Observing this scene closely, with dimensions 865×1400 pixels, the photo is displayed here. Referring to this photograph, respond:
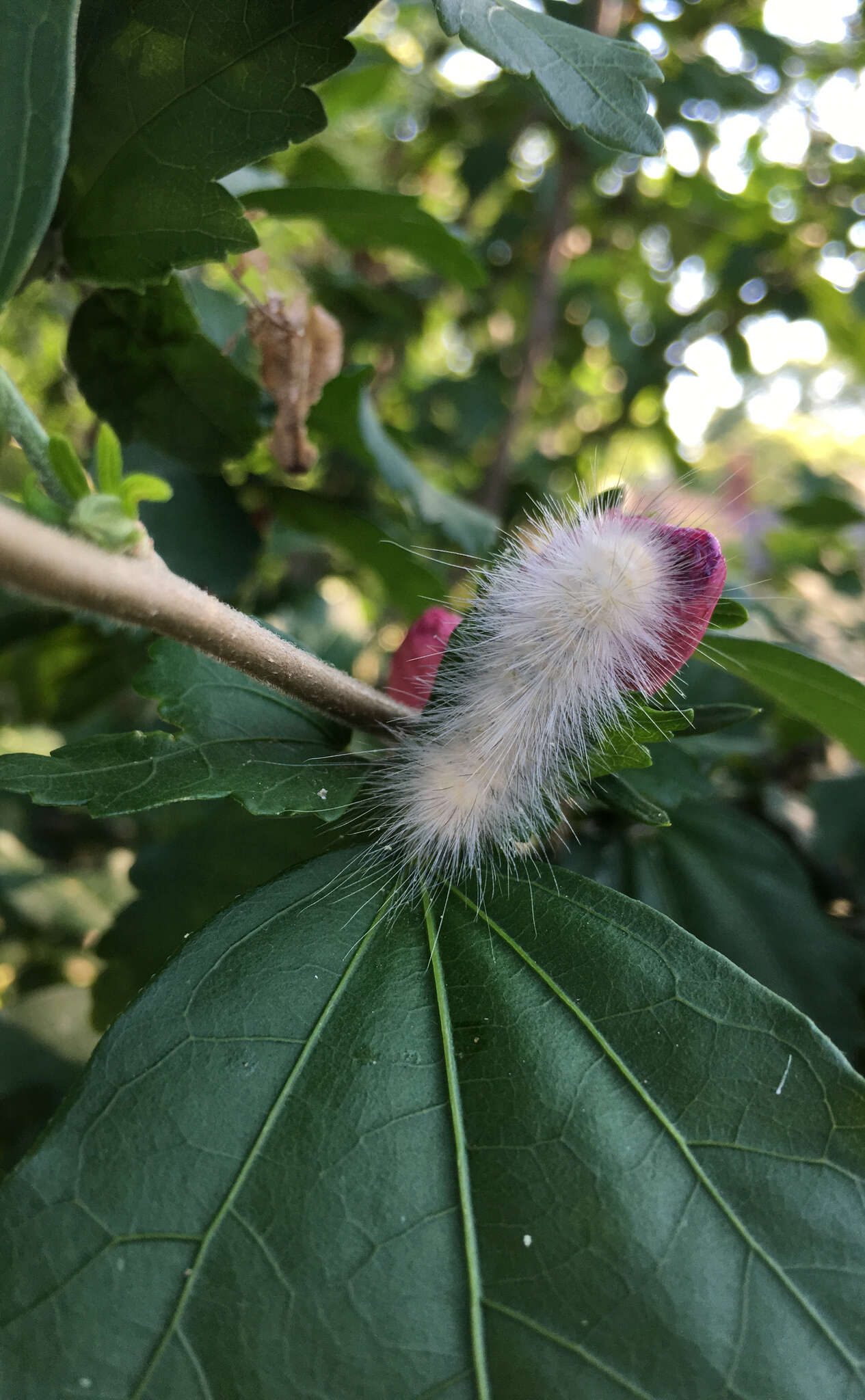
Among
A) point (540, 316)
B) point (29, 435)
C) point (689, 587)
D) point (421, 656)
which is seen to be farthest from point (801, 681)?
point (540, 316)

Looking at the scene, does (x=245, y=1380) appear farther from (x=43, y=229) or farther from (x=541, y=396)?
(x=541, y=396)

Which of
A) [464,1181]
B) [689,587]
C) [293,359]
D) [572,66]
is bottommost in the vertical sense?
[464,1181]

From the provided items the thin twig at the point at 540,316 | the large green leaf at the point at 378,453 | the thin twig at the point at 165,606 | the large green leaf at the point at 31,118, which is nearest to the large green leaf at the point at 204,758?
the thin twig at the point at 165,606

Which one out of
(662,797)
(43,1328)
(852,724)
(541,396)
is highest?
(852,724)

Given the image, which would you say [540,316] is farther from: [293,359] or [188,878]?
[188,878]

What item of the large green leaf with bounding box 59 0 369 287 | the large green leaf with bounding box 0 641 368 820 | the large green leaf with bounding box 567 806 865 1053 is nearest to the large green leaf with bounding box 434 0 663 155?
the large green leaf with bounding box 59 0 369 287

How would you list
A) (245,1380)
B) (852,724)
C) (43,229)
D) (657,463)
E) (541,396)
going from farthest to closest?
(657,463) < (541,396) < (852,724) < (43,229) < (245,1380)

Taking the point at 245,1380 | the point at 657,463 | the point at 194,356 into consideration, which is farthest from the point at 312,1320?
the point at 657,463

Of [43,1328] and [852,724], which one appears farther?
[852,724]
